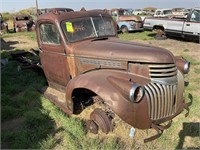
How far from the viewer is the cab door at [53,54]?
5.46m

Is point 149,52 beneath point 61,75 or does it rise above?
above

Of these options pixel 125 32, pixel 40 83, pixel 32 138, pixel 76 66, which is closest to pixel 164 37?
pixel 125 32

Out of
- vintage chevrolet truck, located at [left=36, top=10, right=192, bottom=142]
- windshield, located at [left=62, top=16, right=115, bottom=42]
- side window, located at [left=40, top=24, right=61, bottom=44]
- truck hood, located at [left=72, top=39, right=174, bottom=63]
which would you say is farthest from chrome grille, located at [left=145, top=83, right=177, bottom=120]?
side window, located at [left=40, top=24, right=61, bottom=44]

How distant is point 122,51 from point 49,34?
79.3 inches

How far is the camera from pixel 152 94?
3932mm

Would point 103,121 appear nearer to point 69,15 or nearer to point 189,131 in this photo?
point 189,131

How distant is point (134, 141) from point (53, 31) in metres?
2.73

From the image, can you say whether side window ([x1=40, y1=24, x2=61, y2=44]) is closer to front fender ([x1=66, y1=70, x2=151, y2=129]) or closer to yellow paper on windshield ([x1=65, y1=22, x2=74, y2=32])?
yellow paper on windshield ([x1=65, y1=22, x2=74, y2=32])

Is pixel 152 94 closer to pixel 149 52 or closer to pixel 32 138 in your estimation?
pixel 149 52

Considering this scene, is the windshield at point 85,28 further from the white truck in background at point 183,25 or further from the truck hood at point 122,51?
the white truck in background at point 183,25

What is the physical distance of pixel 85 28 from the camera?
5.42m

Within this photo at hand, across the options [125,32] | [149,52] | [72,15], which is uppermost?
[72,15]

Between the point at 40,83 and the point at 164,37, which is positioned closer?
the point at 40,83

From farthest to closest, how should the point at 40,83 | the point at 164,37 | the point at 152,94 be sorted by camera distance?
the point at 164,37 < the point at 40,83 < the point at 152,94
